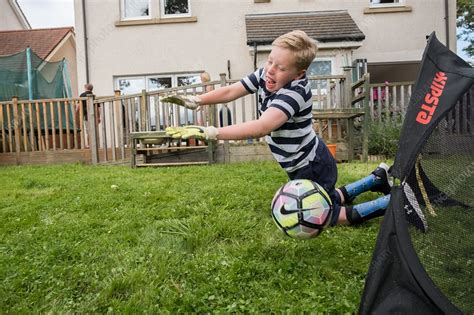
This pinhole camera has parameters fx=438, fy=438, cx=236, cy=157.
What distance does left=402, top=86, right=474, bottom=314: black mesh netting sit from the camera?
1.70 metres

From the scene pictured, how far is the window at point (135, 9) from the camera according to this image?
12.4 metres

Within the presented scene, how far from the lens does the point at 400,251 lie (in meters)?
1.60

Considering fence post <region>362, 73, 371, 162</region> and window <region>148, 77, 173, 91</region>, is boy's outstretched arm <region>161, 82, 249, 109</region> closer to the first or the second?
fence post <region>362, 73, 371, 162</region>

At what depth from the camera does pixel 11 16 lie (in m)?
22.1

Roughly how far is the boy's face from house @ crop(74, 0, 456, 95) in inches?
354

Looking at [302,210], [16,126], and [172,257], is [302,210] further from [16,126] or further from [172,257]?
[16,126]

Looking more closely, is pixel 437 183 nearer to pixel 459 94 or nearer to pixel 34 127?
pixel 459 94

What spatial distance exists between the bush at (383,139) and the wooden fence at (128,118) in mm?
265

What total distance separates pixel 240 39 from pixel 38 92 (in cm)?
533

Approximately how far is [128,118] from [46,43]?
11.5 meters

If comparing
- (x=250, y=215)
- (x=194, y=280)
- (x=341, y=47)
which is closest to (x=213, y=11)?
(x=341, y=47)

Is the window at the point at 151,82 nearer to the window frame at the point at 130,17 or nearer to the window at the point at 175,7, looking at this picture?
the window frame at the point at 130,17

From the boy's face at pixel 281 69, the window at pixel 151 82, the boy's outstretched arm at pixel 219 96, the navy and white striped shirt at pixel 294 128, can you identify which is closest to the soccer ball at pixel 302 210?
the navy and white striped shirt at pixel 294 128

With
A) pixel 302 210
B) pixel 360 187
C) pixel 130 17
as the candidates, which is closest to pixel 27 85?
pixel 130 17
